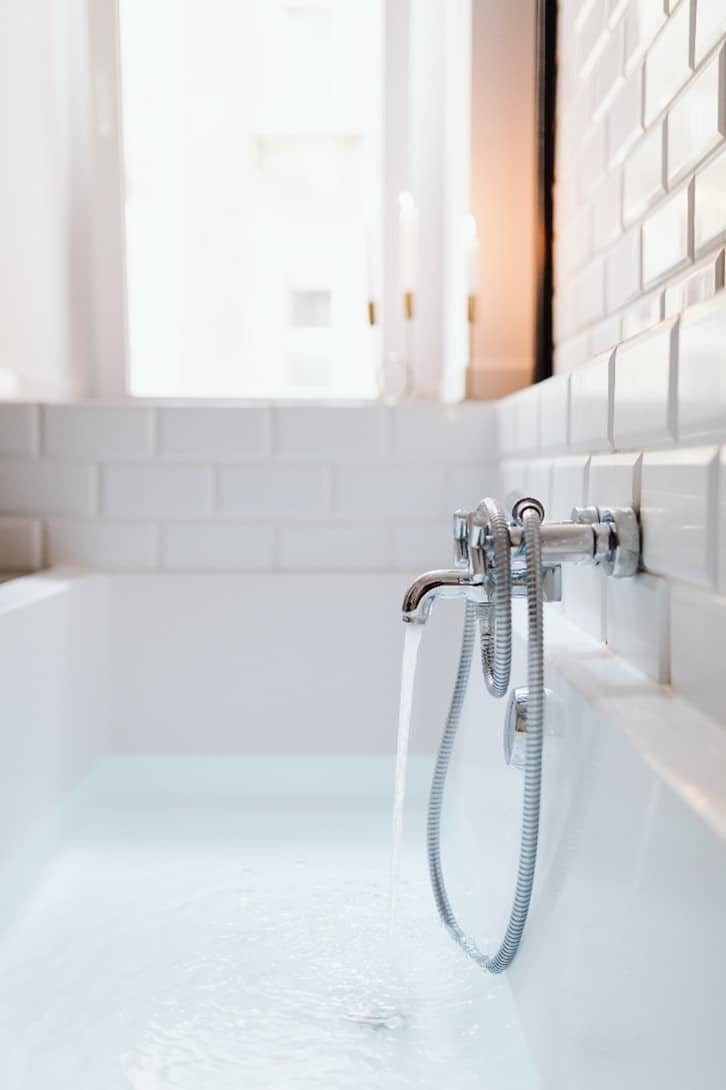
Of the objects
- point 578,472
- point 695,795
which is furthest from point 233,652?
point 695,795

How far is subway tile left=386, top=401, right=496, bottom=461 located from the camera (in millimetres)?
1690

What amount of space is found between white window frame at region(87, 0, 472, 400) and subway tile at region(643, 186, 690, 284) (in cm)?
83

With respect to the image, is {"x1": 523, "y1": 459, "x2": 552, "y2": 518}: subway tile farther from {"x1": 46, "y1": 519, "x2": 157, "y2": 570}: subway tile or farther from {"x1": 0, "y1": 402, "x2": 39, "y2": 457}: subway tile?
{"x1": 0, "y1": 402, "x2": 39, "y2": 457}: subway tile

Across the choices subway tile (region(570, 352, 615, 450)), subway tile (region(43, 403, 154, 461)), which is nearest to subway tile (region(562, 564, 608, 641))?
subway tile (region(570, 352, 615, 450))

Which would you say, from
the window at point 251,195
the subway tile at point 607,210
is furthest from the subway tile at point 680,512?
the window at point 251,195

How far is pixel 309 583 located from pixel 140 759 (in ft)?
1.29

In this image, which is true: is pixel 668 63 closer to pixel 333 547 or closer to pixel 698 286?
pixel 698 286

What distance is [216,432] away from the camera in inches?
65.7

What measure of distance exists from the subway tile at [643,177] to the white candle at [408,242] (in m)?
0.82

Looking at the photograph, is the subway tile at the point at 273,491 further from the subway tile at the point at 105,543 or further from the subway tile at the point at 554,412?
the subway tile at the point at 554,412

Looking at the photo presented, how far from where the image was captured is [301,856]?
136 cm

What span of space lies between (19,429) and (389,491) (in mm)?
621

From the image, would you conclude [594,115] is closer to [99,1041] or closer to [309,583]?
[309,583]

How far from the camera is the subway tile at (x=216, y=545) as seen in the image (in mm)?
1674
